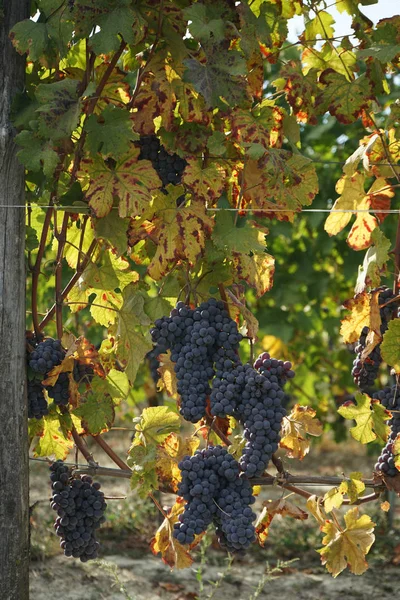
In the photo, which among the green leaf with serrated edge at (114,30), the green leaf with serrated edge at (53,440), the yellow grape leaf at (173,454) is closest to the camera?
the green leaf with serrated edge at (114,30)

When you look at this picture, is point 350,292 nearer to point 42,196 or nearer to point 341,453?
point 341,453

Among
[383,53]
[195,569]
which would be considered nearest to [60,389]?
[383,53]

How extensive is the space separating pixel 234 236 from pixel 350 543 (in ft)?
3.26

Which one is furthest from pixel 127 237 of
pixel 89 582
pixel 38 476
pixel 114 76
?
pixel 38 476

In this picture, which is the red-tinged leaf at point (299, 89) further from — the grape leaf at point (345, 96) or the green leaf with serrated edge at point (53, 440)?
the green leaf with serrated edge at point (53, 440)

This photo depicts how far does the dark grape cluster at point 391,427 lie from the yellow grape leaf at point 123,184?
3.20 feet

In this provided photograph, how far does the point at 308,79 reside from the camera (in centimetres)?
275

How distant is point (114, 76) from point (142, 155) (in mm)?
267

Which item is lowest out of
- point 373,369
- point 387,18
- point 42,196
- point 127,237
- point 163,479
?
point 163,479

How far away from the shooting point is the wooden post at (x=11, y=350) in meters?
2.49

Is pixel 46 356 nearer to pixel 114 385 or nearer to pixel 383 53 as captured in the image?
pixel 114 385

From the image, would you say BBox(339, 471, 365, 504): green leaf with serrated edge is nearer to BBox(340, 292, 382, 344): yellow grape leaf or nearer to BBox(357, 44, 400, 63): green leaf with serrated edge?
BBox(340, 292, 382, 344): yellow grape leaf

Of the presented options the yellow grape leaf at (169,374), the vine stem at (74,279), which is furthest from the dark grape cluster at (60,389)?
the yellow grape leaf at (169,374)

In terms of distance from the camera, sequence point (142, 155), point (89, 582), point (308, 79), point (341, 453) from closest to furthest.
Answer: point (142, 155)
point (308, 79)
point (89, 582)
point (341, 453)
